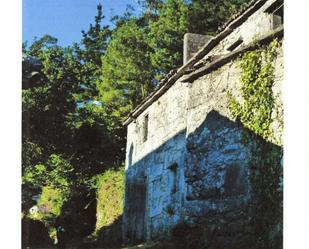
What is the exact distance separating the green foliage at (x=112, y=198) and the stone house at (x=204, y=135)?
74 cm

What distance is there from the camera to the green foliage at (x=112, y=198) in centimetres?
1137

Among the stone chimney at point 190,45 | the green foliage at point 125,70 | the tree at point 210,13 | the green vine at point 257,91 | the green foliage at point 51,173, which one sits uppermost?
the tree at point 210,13

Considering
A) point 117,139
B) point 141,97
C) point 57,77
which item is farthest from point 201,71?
point 117,139

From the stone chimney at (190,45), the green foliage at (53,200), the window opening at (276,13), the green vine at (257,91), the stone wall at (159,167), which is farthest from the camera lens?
the stone chimney at (190,45)

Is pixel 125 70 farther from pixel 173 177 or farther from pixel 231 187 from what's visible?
pixel 231 187

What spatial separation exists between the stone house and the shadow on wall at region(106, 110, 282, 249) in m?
0.01

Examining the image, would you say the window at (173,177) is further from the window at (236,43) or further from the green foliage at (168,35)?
the window at (236,43)

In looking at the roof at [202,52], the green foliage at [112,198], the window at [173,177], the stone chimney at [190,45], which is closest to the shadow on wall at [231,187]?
the roof at [202,52]

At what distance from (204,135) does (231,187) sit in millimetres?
1020

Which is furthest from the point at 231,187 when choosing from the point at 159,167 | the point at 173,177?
the point at 159,167

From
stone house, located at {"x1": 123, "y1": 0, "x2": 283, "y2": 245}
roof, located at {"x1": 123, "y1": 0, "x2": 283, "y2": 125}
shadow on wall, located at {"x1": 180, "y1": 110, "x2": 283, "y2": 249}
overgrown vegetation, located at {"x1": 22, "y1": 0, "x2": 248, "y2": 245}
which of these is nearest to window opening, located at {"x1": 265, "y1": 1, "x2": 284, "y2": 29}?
stone house, located at {"x1": 123, "y1": 0, "x2": 283, "y2": 245}

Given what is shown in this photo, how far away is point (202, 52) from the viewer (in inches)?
347

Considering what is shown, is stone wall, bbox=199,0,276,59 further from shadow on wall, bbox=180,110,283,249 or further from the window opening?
shadow on wall, bbox=180,110,283,249
